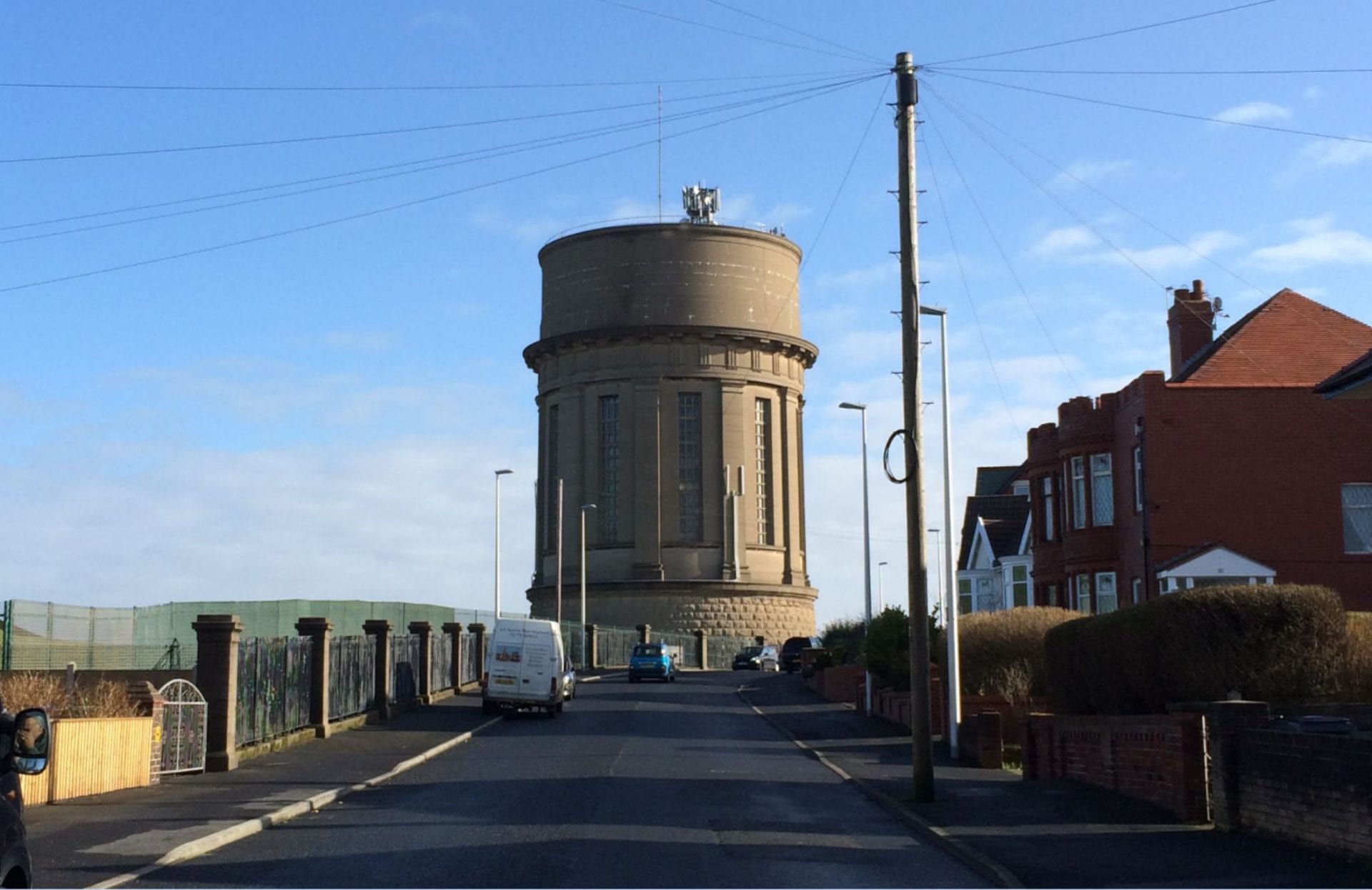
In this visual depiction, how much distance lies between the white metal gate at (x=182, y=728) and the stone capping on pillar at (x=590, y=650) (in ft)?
169

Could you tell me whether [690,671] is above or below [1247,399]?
below

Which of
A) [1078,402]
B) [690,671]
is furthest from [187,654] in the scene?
[690,671]

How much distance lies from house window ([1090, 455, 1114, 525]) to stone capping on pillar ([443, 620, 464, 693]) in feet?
70.2

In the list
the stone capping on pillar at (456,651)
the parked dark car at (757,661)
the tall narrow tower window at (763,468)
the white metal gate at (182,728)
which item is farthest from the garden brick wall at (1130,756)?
the tall narrow tower window at (763,468)

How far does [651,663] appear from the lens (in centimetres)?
5959

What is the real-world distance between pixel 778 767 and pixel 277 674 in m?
9.75

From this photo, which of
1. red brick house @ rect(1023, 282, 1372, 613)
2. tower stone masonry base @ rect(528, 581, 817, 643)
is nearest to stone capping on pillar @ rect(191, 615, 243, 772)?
red brick house @ rect(1023, 282, 1372, 613)

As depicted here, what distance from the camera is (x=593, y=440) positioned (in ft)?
291

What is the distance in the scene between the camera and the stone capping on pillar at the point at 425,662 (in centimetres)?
4309

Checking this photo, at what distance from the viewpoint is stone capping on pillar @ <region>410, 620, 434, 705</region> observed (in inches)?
1697

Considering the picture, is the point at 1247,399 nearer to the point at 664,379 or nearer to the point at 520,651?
the point at 520,651

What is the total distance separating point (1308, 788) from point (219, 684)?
16909 millimetres

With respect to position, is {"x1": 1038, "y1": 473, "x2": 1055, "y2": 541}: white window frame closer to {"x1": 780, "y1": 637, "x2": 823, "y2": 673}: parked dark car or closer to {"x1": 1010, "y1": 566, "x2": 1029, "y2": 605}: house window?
{"x1": 1010, "y1": 566, "x2": 1029, "y2": 605}: house window

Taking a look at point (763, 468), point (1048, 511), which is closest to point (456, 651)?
point (1048, 511)
